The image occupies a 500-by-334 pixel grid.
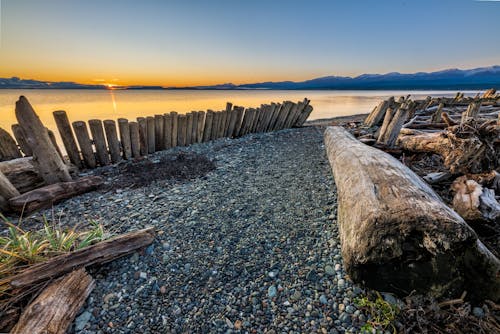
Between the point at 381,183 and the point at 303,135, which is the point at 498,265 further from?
the point at 303,135

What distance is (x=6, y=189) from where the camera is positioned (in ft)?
10.9

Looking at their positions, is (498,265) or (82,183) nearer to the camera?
(498,265)

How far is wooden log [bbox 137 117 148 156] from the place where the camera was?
18.6ft

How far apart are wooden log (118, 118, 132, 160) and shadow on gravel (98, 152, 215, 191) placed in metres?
0.38

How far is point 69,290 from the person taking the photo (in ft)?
6.69

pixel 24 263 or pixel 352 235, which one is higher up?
pixel 352 235

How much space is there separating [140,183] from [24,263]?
7.27 feet

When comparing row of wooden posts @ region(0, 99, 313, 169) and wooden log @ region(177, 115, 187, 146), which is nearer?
row of wooden posts @ region(0, 99, 313, 169)

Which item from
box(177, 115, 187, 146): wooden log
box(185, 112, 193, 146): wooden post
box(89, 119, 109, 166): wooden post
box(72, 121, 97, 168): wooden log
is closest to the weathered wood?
box(72, 121, 97, 168): wooden log

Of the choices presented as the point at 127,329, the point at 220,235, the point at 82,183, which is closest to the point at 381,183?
the point at 220,235

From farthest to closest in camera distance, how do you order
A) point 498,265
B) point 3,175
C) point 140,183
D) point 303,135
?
point 303,135 < point 140,183 < point 3,175 < point 498,265

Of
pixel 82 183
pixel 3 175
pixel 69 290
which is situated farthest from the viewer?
pixel 82 183

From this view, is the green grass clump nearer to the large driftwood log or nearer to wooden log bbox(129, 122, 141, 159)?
the large driftwood log

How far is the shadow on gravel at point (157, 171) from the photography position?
4.46 meters
